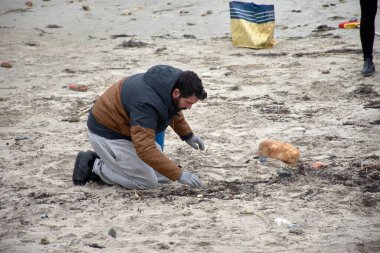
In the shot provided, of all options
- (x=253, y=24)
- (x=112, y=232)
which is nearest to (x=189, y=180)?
(x=112, y=232)

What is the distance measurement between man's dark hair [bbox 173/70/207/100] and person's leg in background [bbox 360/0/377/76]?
11.1 feet

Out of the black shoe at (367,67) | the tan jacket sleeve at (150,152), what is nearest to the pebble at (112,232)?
the tan jacket sleeve at (150,152)

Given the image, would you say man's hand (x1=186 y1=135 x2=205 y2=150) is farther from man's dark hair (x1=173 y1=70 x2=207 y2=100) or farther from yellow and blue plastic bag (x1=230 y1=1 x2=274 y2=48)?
yellow and blue plastic bag (x1=230 y1=1 x2=274 y2=48)

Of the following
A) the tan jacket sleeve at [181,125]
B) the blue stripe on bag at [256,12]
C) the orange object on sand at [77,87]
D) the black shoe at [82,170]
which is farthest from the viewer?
the blue stripe on bag at [256,12]

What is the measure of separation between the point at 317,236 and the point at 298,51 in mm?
5312

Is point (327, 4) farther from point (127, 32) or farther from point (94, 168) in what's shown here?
point (94, 168)

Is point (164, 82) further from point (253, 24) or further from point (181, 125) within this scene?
point (253, 24)

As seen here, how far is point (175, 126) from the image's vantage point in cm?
484

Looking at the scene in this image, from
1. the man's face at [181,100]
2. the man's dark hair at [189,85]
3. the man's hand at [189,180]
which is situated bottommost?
the man's hand at [189,180]

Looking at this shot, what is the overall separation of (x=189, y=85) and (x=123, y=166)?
0.86m

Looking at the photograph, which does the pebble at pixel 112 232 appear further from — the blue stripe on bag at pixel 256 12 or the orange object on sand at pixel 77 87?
the blue stripe on bag at pixel 256 12

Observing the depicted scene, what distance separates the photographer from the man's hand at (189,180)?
4273 millimetres

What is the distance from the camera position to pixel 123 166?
4543mm

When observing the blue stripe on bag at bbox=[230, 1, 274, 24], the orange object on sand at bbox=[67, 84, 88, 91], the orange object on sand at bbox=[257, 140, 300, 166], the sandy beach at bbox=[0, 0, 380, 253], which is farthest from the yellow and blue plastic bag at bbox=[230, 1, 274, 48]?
the orange object on sand at bbox=[257, 140, 300, 166]
